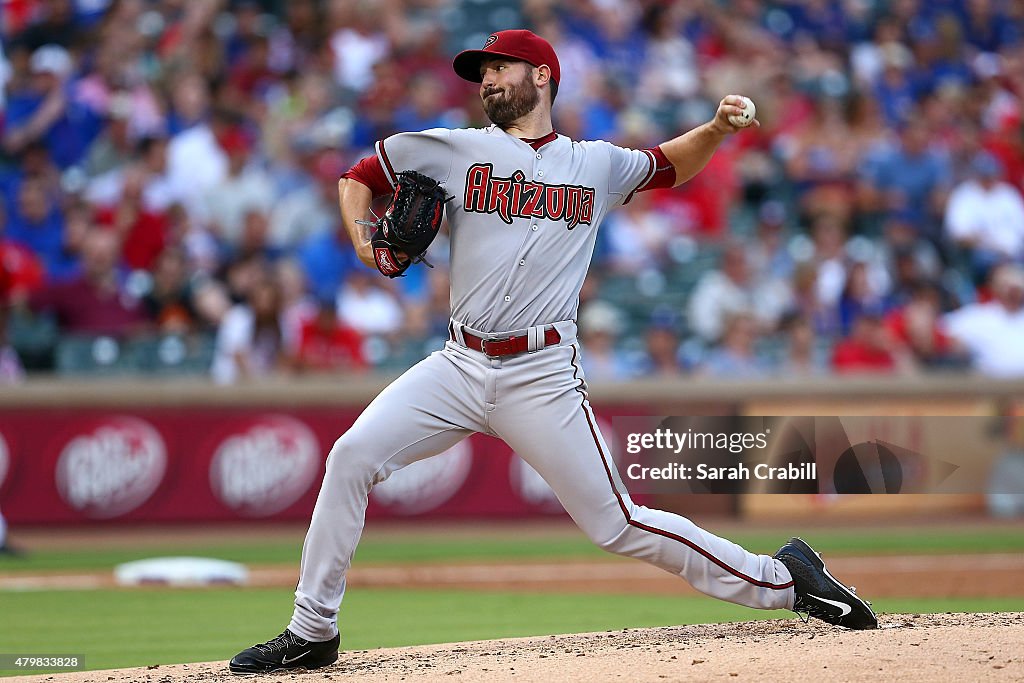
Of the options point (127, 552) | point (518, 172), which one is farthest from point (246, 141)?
point (518, 172)

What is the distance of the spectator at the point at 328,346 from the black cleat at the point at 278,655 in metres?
6.01

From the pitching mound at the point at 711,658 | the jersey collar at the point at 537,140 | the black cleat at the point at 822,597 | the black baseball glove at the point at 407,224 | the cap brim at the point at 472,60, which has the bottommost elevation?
the pitching mound at the point at 711,658

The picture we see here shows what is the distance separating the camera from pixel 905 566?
872 centimetres

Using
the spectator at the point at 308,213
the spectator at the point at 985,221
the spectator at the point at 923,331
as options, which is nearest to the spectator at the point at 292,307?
the spectator at the point at 308,213

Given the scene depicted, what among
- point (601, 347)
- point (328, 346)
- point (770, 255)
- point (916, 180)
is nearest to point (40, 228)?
point (328, 346)

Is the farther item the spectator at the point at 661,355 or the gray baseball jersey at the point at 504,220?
the spectator at the point at 661,355

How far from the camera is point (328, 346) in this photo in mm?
10352

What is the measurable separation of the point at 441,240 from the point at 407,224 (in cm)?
649

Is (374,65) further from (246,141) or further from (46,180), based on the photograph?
(46,180)

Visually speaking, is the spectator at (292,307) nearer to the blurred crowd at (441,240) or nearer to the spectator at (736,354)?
the blurred crowd at (441,240)

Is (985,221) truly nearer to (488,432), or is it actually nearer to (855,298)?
(855,298)

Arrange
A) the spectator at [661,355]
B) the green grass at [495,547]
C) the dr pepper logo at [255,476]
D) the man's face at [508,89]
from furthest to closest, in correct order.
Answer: the spectator at [661,355], the dr pepper logo at [255,476], the green grass at [495,547], the man's face at [508,89]

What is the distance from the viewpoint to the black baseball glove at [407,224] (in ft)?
13.8

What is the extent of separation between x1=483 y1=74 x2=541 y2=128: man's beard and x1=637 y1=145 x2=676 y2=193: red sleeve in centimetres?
48
